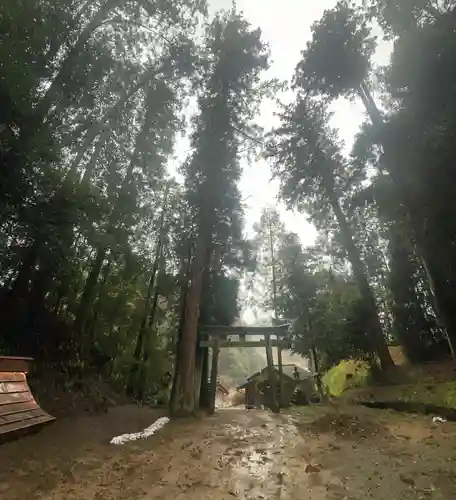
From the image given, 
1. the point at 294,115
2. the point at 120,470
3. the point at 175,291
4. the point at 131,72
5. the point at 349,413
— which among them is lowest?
the point at 120,470

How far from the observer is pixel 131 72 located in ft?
39.6

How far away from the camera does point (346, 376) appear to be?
1753 cm

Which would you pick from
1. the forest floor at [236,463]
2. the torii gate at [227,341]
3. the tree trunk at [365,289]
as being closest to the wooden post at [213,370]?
the torii gate at [227,341]

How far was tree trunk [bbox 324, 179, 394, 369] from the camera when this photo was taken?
14508mm

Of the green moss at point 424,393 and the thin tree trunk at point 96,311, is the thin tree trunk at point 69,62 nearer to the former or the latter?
the thin tree trunk at point 96,311

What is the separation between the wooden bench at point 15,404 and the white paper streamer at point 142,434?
1.76m

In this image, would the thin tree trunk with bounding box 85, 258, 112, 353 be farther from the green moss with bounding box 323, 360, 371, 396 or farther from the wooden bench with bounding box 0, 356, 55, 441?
the green moss with bounding box 323, 360, 371, 396

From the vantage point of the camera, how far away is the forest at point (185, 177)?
26.7 feet

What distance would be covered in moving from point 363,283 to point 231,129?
28.2 ft

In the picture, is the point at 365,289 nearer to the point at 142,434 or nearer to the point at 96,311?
the point at 142,434

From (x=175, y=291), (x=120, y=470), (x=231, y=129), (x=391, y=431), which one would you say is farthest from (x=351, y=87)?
(x=120, y=470)

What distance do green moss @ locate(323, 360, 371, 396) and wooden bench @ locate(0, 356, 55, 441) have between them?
13232 millimetres

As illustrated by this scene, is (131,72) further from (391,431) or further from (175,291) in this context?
(391,431)

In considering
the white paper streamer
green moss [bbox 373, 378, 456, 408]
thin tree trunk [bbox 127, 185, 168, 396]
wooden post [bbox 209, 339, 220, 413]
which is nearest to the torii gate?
wooden post [bbox 209, 339, 220, 413]
